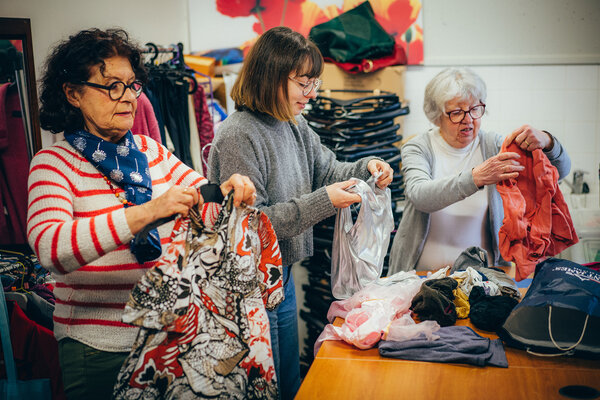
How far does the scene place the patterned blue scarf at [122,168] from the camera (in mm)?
1490

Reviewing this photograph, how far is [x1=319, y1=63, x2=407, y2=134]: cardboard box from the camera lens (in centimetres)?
367

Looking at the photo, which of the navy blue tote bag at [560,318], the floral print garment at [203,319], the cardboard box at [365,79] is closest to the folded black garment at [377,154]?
the cardboard box at [365,79]

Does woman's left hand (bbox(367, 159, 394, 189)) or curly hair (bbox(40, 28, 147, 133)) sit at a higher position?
curly hair (bbox(40, 28, 147, 133))

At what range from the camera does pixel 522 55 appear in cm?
379

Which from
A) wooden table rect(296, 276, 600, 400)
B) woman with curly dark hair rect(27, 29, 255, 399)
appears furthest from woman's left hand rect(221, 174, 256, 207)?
wooden table rect(296, 276, 600, 400)

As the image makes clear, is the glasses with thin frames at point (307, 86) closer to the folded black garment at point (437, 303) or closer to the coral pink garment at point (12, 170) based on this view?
the folded black garment at point (437, 303)

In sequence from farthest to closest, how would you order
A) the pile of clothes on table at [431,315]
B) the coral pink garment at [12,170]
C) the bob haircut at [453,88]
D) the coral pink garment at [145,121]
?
the coral pink garment at [145,121]
the coral pink garment at [12,170]
the bob haircut at [453,88]
the pile of clothes on table at [431,315]

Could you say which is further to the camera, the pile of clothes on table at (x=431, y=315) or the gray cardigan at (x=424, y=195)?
the gray cardigan at (x=424, y=195)

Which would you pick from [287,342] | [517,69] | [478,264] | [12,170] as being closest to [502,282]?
[478,264]

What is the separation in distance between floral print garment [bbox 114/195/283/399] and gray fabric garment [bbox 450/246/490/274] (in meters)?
1.04

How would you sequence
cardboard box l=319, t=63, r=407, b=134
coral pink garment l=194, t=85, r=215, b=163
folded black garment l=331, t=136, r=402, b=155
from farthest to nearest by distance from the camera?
cardboard box l=319, t=63, r=407, b=134 → coral pink garment l=194, t=85, r=215, b=163 → folded black garment l=331, t=136, r=402, b=155

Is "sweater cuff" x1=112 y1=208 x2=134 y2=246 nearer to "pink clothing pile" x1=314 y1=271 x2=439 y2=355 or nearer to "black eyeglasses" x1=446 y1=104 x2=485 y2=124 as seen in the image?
"pink clothing pile" x1=314 y1=271 x2=439 y2=355

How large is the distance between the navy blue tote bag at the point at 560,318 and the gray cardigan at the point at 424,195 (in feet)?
1.94

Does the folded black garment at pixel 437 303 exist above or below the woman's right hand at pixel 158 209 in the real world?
below
